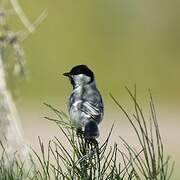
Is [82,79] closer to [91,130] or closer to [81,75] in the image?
[81,75]

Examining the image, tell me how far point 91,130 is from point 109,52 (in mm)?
17143

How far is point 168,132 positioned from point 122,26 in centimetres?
465

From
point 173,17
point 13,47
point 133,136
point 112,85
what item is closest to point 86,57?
point 112,85

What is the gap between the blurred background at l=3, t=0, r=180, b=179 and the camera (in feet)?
66.8

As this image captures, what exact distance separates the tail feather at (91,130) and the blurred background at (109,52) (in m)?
13.7

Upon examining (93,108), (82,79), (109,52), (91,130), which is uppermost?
(109,52)

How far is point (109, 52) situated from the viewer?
2242cm

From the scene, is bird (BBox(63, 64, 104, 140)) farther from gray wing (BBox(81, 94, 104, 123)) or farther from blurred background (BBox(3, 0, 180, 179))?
blurred background (BBox(3, 0, 180, 179))

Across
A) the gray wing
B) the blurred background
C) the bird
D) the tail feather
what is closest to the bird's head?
the bird

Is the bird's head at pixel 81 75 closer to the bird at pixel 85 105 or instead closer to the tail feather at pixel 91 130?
the bird at pixel 85 105

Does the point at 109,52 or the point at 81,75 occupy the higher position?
the point at 109,52

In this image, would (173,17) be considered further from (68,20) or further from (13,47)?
(13,47)

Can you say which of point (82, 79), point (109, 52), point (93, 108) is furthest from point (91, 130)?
point (109, 52)

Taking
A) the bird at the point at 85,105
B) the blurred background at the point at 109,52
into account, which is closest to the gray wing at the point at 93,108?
the bird at the point at 85,105
